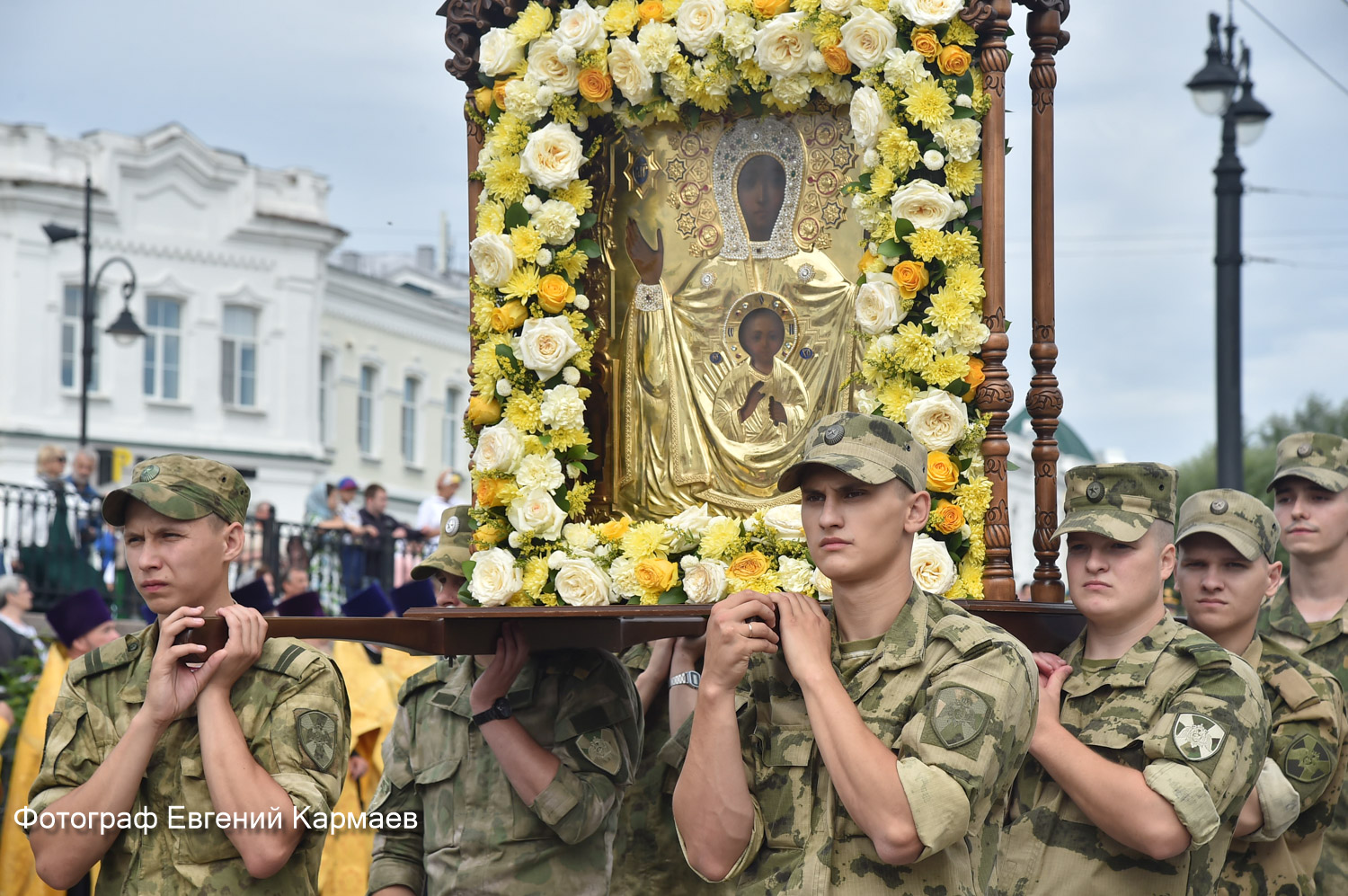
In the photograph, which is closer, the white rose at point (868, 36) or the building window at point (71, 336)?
the white rose at point (868, 36)

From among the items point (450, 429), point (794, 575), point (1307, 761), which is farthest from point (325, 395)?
point (1307, 761)

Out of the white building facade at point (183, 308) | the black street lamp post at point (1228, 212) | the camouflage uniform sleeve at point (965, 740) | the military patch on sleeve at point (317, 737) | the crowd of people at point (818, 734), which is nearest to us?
the camouflage uniform sleeve at point (965, 740)

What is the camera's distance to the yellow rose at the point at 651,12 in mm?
5020

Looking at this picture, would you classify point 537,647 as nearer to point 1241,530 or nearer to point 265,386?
point 1241,530

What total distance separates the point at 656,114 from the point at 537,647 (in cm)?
176

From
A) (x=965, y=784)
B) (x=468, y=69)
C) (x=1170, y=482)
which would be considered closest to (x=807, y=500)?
(x=965, y=784)

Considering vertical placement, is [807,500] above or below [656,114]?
below

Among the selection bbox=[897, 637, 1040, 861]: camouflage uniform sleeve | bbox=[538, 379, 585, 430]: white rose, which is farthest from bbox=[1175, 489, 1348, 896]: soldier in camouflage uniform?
bbox=[538, 379, 585, 430]: white rose

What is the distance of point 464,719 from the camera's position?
5.00 m

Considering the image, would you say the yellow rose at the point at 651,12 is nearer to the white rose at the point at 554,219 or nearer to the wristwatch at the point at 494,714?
the white rose at the point at 554,219

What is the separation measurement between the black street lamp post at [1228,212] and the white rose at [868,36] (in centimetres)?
623

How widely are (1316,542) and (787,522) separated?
80.9 inches

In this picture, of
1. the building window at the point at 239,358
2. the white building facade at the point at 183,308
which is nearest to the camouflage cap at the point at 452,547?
the white building facade at the point at 183,308

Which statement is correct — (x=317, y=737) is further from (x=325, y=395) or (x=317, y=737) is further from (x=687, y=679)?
(x=325, y=395)
